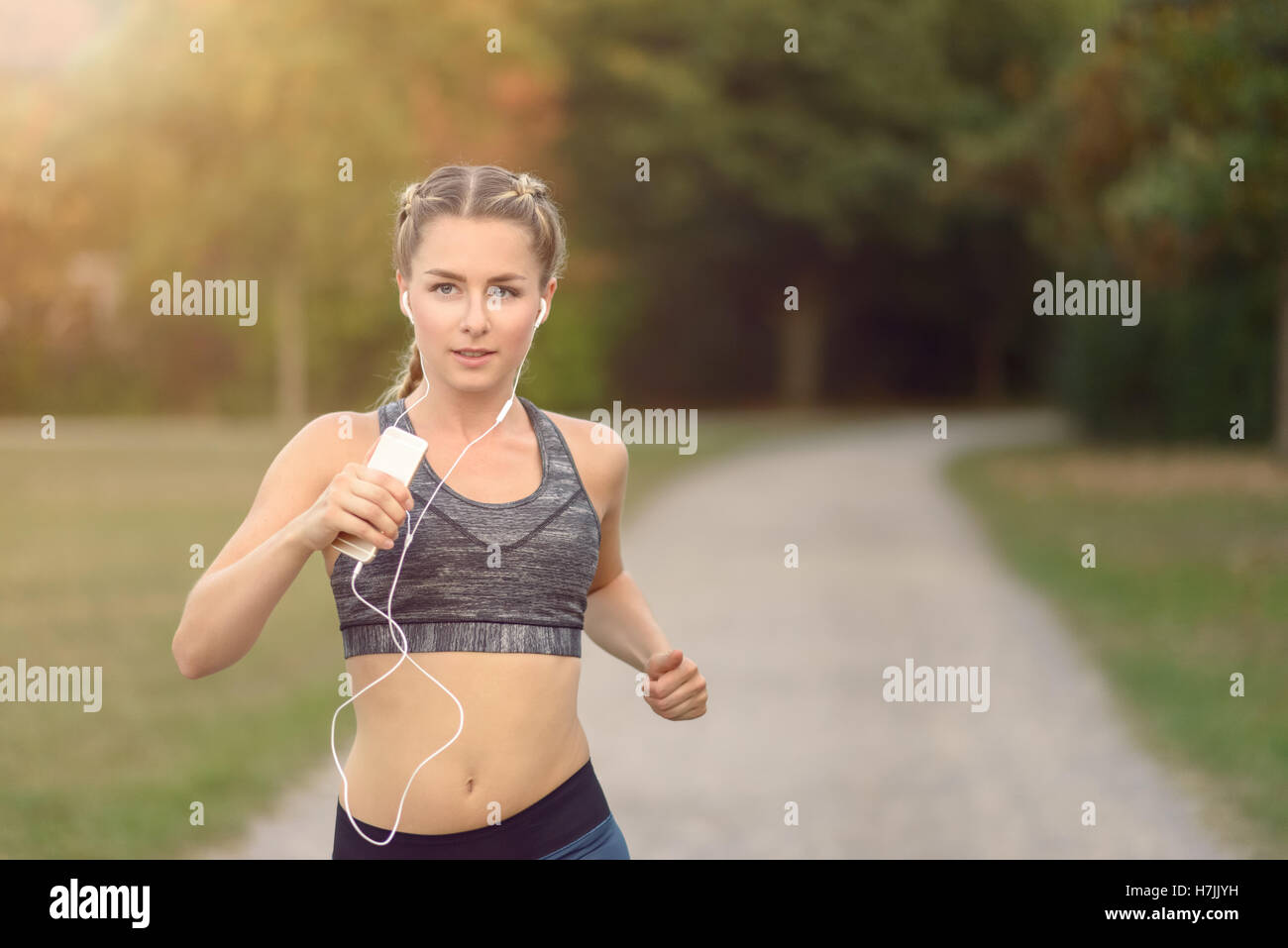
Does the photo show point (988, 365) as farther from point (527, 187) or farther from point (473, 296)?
point (473, 296)

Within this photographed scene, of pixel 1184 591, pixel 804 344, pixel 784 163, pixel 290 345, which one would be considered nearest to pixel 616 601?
pixel 1184 591

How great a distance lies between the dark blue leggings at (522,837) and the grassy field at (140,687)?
3.25m

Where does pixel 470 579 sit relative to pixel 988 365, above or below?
below

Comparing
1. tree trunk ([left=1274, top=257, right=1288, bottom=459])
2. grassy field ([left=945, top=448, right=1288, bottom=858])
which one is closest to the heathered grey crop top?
grassy field ([left=945, top=448, right=1288, bottom=858])

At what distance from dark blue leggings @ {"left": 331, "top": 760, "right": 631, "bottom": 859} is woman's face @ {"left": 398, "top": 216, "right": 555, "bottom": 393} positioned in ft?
2.07

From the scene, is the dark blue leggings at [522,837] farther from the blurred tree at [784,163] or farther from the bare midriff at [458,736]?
the blurred tree at [784,163]

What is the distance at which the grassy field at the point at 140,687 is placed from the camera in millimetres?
5672

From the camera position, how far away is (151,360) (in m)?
31.3

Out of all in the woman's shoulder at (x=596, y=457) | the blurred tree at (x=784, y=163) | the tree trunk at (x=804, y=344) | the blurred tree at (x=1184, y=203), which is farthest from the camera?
the tree trunk at (x=804, y=344)

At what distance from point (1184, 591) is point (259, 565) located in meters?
9.98

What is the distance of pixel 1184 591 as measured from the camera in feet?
35.9

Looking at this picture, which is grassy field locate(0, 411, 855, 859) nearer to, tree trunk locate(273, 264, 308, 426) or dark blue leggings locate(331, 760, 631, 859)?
dark blue leggings locate(331, 760, 631, 859)

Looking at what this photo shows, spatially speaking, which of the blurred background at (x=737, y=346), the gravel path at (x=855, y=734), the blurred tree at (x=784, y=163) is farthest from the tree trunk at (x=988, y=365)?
the gravel path at (x=855, y=734)

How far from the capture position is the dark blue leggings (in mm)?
2229
